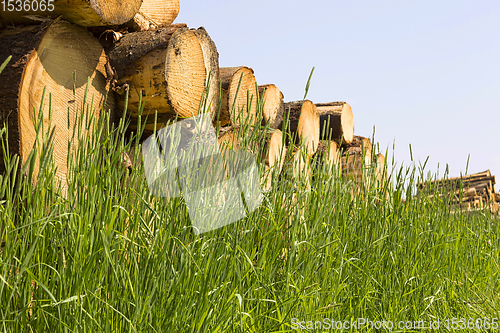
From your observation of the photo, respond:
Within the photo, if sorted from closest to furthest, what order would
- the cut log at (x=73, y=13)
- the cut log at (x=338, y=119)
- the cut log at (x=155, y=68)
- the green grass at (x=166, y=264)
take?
the green grass at (x=166, y=264) < the cut log at (x=73, y=13) < the cut log at (x=155, y=68) < the cut log at (x=338, y=119)

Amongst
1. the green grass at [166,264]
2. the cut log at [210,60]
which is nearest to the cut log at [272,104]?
the cut log at [210,60]

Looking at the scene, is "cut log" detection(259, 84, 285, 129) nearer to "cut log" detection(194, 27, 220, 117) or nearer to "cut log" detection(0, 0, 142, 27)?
"cut log" detection(194, 27, 220, 117)

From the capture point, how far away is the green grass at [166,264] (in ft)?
2.97

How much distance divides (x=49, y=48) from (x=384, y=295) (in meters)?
1.74

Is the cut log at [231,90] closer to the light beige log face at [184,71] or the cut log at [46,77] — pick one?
the light beige log face at [184,71]

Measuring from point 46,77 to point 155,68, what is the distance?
50 centimetres

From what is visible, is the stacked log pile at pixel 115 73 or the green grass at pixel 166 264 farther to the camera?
the stacked log pile at pixel 115 73

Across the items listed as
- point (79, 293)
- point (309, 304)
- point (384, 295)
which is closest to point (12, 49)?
point (79, 293)

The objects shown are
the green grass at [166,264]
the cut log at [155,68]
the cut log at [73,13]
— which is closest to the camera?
the green grass at [166,264]

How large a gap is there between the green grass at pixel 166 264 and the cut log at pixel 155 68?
0.79m

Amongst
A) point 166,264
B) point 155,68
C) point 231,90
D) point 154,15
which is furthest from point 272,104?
point 166,264

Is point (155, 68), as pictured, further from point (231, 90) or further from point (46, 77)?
point (231, 90)

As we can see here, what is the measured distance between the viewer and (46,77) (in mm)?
1688

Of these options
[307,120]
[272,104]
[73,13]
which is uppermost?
[73,13]
